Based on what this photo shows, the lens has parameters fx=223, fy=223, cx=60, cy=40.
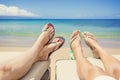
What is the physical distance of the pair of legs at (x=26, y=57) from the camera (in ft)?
4.35

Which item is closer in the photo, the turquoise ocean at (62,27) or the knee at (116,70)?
the knee at (116,70)

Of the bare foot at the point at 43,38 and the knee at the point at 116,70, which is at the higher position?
the bare foot at the point at 43,38

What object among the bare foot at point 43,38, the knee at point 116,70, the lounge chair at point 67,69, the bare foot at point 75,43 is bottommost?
the lounge chair at point 67,69

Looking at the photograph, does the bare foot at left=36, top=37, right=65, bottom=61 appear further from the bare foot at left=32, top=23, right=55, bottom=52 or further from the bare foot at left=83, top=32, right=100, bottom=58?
the bare foot at left=83, top=32, right=100, bottom=58

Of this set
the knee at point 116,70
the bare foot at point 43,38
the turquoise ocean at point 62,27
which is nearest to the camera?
the knee at point 116,70

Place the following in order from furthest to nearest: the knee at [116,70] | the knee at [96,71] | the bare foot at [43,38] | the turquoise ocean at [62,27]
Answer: the turquoise ocean at [62,27] → the bare foot at [43,38] → the knee at [116,70] → the knee at [96,71]

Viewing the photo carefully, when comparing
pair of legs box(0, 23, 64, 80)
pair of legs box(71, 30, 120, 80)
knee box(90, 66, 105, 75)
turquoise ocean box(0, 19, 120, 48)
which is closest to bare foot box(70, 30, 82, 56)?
pair of legs box(71, 30, 120, 80)

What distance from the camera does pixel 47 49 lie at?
1.80 meters

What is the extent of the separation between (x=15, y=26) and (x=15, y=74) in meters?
5.41

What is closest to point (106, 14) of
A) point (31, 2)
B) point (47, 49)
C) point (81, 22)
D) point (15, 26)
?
point (81, 22)

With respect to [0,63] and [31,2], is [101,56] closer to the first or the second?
[0,63]

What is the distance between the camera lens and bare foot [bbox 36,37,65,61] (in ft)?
5.56

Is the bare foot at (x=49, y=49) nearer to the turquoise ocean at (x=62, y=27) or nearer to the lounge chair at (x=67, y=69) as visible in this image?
the lounge chair at (x=67, y=69)

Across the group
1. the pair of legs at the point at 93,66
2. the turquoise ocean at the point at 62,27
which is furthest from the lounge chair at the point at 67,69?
the turquoise ocean at the point at 62,27
